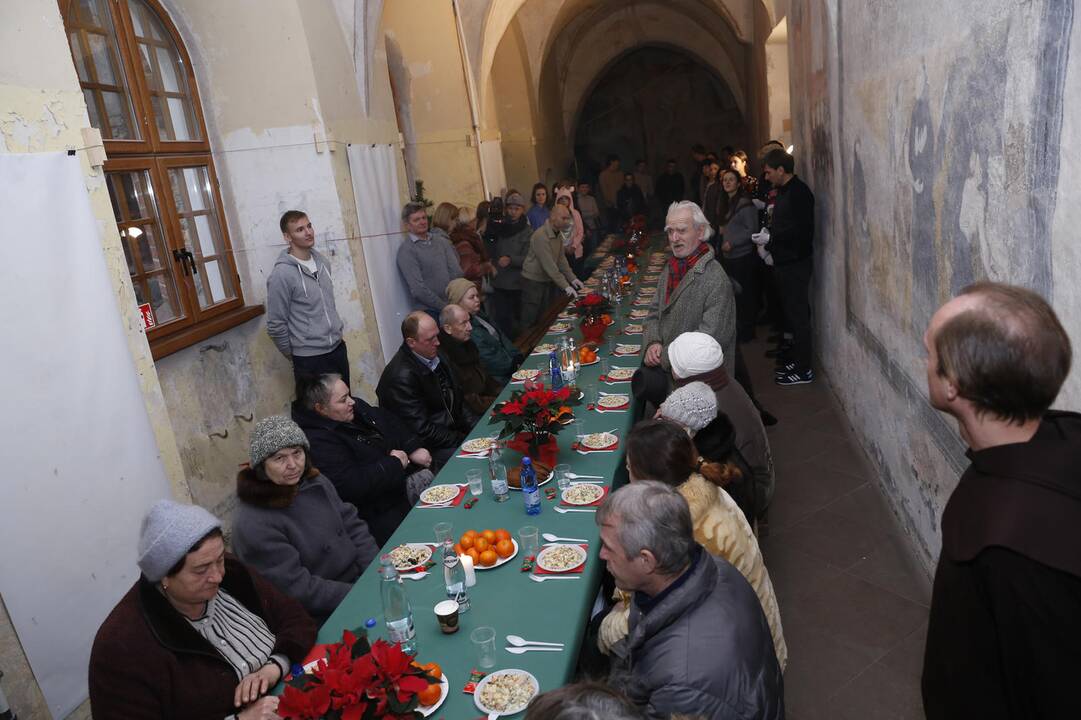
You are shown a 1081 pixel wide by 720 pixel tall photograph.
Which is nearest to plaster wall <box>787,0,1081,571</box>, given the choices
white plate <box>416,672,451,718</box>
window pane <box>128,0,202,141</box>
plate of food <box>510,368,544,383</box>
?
white plate <box>416,672,451,718</box>

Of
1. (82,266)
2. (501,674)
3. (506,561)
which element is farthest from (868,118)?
(82,266)

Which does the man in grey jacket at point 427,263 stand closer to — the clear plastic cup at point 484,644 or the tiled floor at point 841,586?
the tiled floor at point 841,586

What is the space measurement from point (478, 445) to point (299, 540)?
1271 mm

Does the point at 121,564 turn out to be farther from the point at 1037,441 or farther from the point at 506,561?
the point at 1037,441

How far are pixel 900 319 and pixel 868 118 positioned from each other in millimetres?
1402

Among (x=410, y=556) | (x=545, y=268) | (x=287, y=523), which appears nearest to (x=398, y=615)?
(x=410, y=556)

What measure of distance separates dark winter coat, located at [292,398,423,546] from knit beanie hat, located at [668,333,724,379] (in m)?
1.76

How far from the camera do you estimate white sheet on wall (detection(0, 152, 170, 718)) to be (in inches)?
129

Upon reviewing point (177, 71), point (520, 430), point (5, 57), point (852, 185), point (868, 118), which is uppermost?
point (177, 71)

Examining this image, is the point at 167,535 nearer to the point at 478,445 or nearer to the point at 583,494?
the point at 583,494

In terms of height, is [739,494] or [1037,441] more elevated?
[1037,441]

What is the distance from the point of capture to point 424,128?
12.1 meters

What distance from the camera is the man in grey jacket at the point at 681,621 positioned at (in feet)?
6.49

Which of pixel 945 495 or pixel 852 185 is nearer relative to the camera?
pixel 945 495
